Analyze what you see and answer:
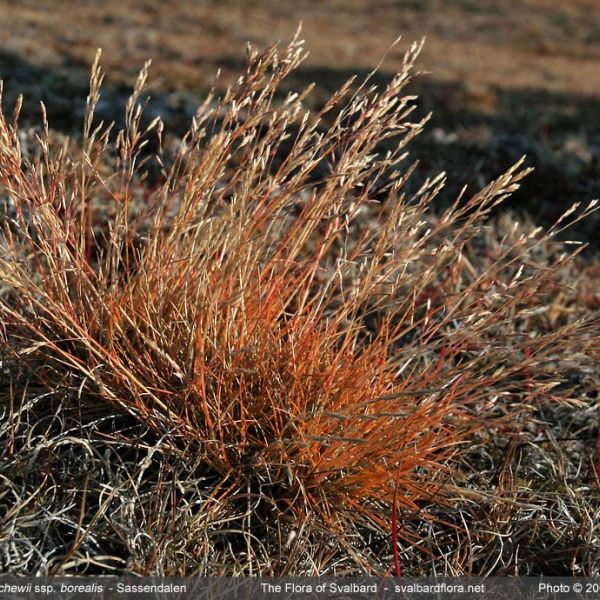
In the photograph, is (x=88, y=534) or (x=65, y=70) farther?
(x=65, y=70)

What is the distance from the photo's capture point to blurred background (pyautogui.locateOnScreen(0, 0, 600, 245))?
5.54 metres

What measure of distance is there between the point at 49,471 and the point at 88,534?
25cm

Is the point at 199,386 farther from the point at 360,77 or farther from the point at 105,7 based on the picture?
the point at 105,7

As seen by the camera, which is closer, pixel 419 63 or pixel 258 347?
pixel 258 347

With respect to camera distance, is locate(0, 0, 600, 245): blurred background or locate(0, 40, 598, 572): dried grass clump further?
locate(0, 0, 600, 245): blurred background

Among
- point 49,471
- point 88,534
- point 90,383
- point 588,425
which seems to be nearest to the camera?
point 88,534

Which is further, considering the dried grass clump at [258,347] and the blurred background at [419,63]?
the blurred background at [419,63]

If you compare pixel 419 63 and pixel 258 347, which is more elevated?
pixel 419 63

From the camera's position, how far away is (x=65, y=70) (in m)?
6.45

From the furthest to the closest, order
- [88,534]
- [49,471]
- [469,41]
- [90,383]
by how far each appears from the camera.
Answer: [469,41] → [90,383] → [49,471] → [88,534]

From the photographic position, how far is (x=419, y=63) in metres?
10.1

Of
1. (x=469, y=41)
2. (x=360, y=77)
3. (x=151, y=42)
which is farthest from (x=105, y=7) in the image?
(x=469, y=41)

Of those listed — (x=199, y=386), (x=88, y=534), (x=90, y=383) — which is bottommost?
(x=88, y=534)

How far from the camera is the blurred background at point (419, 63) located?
5535mm
